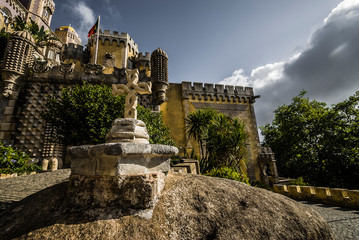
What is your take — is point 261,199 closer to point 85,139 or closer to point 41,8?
point 85,139

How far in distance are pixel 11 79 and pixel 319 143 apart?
88.6ft

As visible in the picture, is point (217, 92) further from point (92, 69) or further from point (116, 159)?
point (116, 159)

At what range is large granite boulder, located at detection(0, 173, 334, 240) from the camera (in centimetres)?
159

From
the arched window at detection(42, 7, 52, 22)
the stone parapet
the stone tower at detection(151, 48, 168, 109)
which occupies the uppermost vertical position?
the arched window at detection(42, 7, 52, 22)

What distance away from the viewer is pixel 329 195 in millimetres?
7930

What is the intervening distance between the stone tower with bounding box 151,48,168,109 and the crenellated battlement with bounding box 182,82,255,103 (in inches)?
110

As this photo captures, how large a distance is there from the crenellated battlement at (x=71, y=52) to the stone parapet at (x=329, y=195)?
23.7 m

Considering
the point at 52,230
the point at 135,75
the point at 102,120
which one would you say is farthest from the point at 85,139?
the point at 52,230

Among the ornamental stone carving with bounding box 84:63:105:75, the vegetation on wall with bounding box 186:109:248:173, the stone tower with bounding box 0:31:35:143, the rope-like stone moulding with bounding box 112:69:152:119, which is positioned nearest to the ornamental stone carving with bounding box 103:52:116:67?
the ornamental stone carving with bounding box 84:63:105:75

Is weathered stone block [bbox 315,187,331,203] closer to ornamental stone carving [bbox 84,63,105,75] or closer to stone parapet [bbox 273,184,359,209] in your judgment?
stone parapet [bbox 273,184,359,209]

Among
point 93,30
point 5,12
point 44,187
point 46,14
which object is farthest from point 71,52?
point 46,14

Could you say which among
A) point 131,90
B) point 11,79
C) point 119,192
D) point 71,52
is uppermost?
point 71,52

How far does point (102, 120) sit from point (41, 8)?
37260 millimetres

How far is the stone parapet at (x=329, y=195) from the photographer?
7.21m
